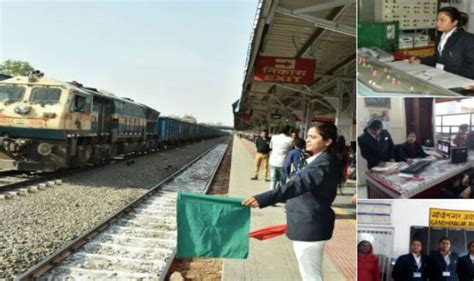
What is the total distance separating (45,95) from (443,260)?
13.7 m

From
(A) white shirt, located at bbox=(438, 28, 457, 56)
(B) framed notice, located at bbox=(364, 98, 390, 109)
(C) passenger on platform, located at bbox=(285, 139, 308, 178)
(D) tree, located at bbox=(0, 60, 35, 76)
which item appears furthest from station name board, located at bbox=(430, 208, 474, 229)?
(D) tree, located at bbox=(0, 60, 35, 76)

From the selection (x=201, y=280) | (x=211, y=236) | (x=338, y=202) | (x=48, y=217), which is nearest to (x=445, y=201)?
(x=211, y=236)

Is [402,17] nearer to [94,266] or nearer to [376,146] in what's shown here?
[376,146]

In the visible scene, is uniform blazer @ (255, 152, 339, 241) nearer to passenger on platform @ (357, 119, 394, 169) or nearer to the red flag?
passenger on platform @ (357, 119, 394, 169)

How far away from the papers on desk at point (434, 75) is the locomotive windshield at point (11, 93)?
1372cm

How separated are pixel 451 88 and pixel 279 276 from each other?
10.5ft

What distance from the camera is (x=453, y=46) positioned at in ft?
11.6

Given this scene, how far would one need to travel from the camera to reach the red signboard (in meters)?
12.6

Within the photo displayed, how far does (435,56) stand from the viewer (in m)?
3.58

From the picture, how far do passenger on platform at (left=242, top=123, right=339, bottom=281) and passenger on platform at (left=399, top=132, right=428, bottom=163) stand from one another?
554 millimetres

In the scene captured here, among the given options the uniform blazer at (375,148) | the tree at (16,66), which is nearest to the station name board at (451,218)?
the uniform blazer at (375,148)

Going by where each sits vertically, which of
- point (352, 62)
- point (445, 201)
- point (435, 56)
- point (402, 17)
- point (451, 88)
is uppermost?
point (352, 62)

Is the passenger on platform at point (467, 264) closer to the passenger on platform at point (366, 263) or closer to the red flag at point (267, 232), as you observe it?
the passenger on platform at point (366, 263)

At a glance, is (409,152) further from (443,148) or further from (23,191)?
(23,191)
